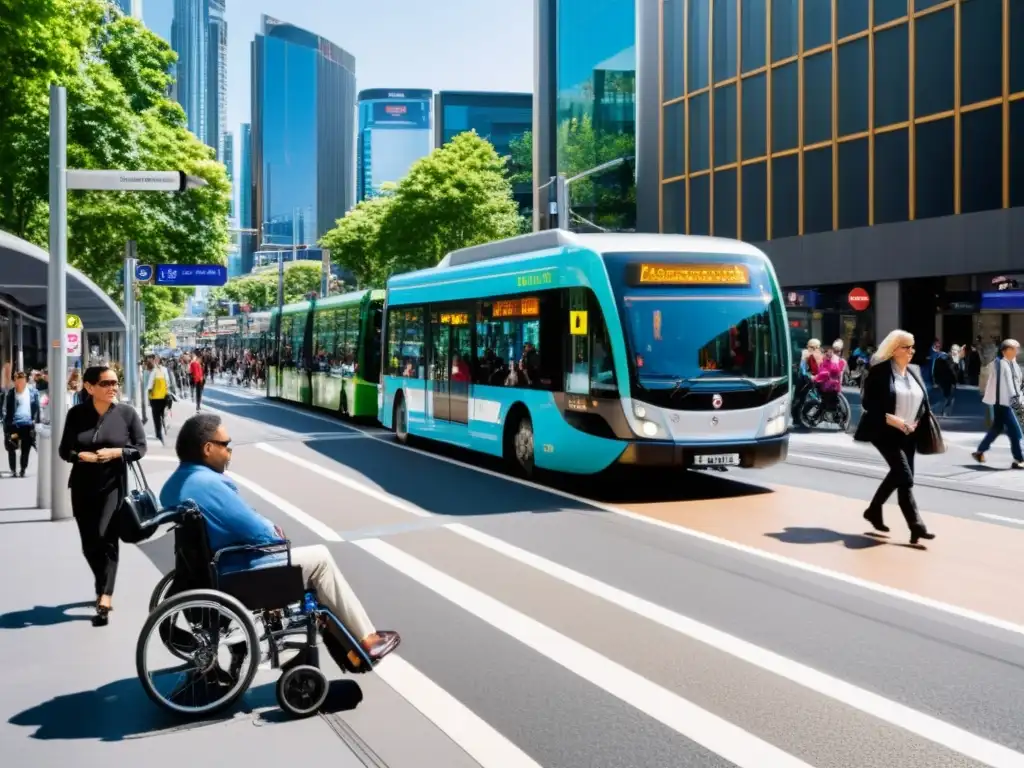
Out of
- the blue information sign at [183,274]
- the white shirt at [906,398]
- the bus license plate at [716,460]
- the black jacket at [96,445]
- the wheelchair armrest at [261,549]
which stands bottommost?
the bus license plate at [716,460]

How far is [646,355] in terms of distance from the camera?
12.8 metres

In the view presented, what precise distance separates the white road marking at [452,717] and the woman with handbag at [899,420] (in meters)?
5.23

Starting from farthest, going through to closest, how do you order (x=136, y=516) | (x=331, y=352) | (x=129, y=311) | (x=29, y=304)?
(x=29, y=304), (x=331, y=352), (x=129, y=311), (x=136, y=516)

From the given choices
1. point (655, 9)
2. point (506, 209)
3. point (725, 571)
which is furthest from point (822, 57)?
point (725, 571)

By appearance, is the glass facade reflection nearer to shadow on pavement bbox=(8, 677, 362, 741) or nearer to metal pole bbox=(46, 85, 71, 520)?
metal pole bbox=(46, 85, 71, 520)

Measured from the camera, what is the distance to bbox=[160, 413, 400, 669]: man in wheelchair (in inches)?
218

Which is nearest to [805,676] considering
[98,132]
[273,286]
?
[98,132]

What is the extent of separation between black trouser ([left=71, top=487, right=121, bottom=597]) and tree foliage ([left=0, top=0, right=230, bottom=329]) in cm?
1984

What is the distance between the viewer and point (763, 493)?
13.8 meters

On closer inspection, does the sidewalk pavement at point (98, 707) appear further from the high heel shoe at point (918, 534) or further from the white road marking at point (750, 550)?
the high heel shoe at point (918, 534)

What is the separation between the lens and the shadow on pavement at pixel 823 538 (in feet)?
33.5

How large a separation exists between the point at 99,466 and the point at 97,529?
1.28 feet

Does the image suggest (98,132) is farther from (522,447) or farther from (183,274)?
(522,447)

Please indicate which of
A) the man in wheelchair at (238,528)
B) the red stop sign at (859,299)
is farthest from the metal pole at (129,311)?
the red stop sign at (859,299)
